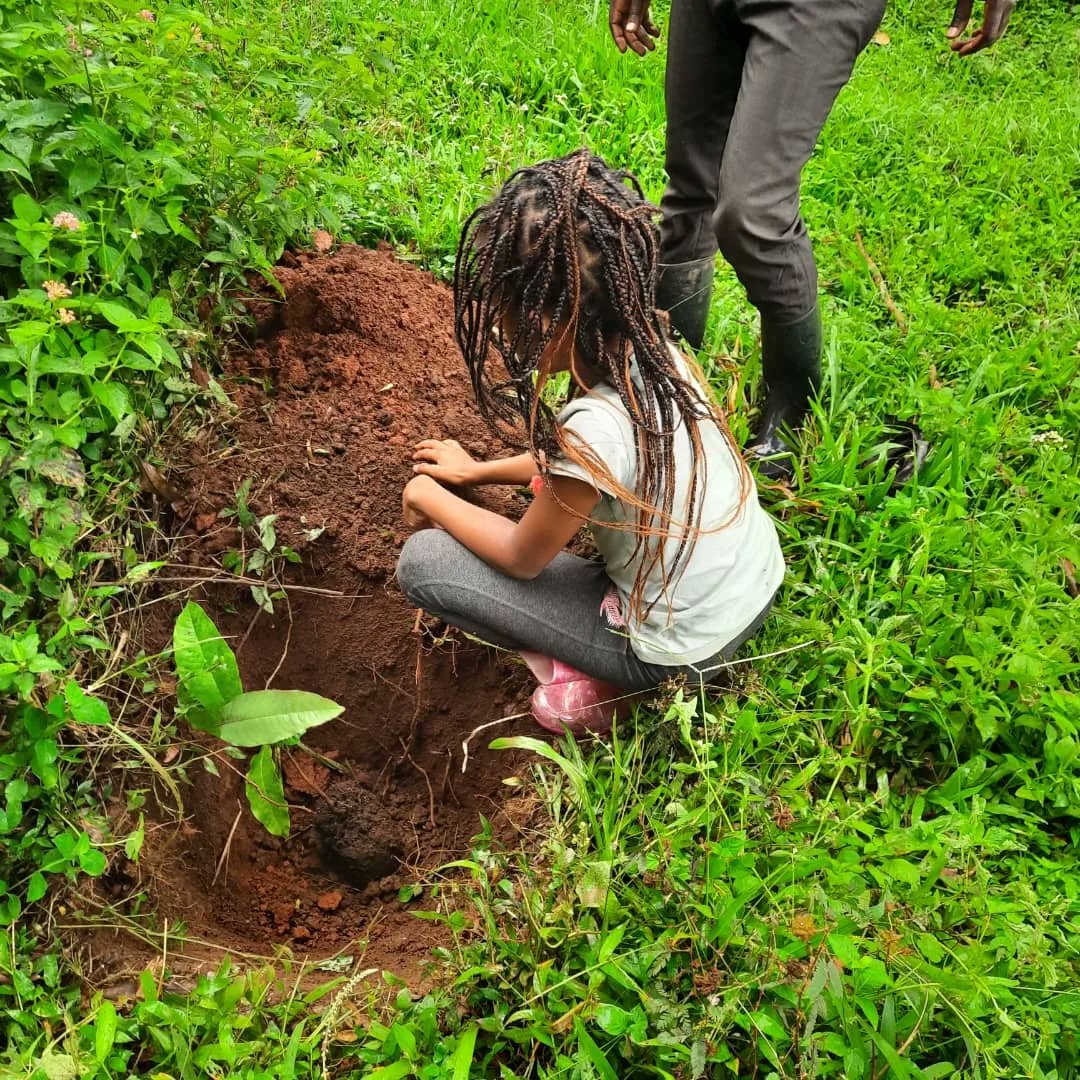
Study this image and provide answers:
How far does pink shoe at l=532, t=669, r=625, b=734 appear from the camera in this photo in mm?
2039

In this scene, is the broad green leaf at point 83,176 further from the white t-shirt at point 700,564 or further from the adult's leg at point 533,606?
the white t-shirt at point 700,564

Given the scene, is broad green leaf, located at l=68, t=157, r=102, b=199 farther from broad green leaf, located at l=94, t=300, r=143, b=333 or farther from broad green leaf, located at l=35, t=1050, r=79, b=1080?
broad green leaf, located at l=35, t=1050, r=79, b=1080

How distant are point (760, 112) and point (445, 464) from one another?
3.49ft

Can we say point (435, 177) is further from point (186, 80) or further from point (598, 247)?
point (598, 247)

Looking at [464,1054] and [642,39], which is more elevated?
[642,39]

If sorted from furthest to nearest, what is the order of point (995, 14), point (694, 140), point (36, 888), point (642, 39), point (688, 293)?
1. point (688, 293)
2. point (642, 39)
3. point (694, 140)
4. point (995, 14)
5. point (36, 888)

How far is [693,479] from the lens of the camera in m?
1.74

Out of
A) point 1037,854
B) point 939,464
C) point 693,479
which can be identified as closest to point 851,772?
point 1037,854

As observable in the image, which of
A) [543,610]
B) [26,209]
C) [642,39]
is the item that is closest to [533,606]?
[543,610]

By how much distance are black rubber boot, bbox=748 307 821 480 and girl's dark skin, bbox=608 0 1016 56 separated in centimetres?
74

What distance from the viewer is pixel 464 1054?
4.97 feet

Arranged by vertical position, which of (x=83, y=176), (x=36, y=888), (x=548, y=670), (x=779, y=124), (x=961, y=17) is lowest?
(x=36, y=888)

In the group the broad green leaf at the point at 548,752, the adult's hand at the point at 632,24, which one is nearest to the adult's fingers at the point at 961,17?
the adult's hand at the point at 632,24

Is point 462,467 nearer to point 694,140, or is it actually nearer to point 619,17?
point 694,140
